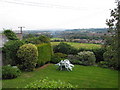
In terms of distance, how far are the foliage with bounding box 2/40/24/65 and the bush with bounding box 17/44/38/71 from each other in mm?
536

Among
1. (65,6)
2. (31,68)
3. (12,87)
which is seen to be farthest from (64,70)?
(65,6)

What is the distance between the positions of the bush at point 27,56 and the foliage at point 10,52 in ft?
1.76

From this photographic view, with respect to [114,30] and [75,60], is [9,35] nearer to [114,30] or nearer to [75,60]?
[75,60]

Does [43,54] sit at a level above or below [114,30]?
below

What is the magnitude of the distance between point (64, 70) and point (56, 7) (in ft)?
19.7

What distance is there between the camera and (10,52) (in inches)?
436

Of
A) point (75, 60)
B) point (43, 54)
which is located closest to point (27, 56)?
point (43, 54)

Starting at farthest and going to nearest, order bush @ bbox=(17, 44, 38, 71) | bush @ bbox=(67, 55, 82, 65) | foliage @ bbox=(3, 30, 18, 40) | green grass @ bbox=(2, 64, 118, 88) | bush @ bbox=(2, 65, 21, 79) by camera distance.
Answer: bush @ bbox=(67, 55, 82, 65)
foliage @ bbox=(3, 30, 18, 40)
bush @ bbox=(17, 44, 38, 71)
bush @ bbox=(2, 65, 21, 79)
green grass @ bbox=(2, 64, 118, 88)

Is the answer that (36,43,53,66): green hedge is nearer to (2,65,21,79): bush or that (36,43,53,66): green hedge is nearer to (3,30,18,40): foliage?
(3,30,18,40): foliage

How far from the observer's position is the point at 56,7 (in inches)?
584

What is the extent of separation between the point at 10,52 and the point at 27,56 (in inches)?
46.8

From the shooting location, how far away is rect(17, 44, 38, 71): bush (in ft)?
35.7

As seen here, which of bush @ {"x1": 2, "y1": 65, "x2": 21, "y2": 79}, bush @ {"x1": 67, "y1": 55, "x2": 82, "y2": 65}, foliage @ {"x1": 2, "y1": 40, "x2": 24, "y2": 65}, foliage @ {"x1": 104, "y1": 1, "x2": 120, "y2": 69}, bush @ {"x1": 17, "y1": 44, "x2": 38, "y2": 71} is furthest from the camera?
bush @ {"x1": 67, "y1": 55, "x2": 82, "y2": 65}

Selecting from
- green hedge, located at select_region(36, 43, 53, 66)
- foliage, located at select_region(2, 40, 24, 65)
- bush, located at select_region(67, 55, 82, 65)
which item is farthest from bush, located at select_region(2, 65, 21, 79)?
bush, located at select_region(67, 55, 82, 65)
